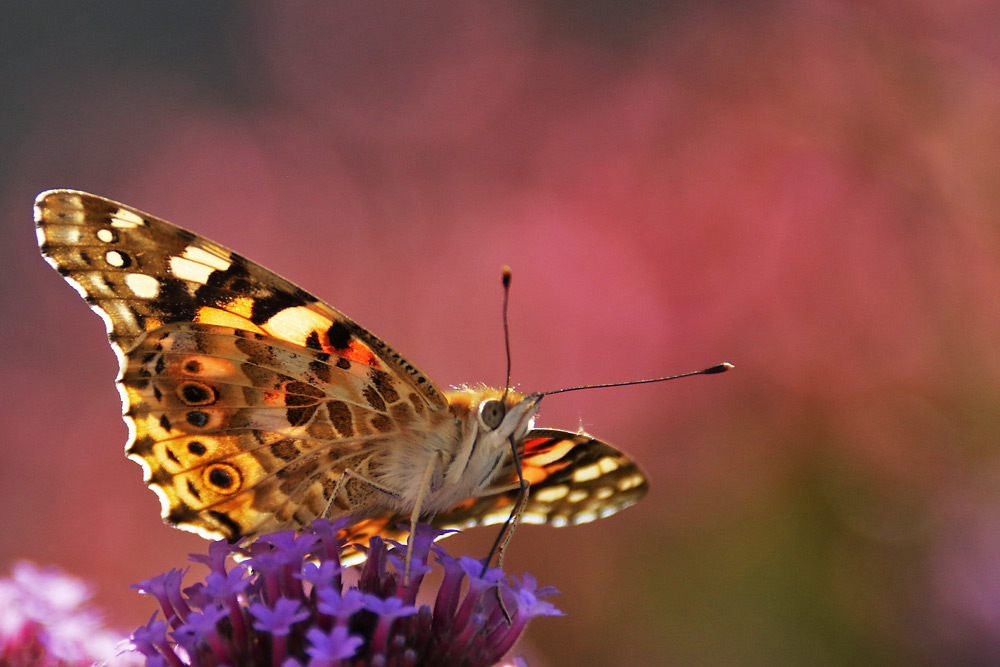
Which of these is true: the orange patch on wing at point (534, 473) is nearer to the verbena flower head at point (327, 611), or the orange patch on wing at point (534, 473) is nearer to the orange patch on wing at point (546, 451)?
the orange patch on wing at point (546, 451)

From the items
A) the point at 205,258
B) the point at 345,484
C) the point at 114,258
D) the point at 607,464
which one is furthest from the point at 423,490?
the point at 114,258

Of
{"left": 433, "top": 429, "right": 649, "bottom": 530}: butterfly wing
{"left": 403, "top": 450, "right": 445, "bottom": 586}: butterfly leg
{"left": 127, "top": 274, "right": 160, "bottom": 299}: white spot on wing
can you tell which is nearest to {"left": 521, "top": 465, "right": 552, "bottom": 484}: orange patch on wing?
{"left": 433, "top": 429, "right": 649, "bottom": 530}: butterfly wing

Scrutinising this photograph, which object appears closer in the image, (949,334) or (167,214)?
(949,334)

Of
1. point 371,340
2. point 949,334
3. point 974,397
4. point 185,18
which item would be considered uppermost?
point 185,18

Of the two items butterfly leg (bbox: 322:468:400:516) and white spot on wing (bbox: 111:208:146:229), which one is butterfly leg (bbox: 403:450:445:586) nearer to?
butterfly leg (bbox: 322:468:400:516)

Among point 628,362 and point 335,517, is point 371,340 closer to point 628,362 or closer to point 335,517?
point 335,517

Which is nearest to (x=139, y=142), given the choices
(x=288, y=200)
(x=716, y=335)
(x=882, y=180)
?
(x=288, y=200)
